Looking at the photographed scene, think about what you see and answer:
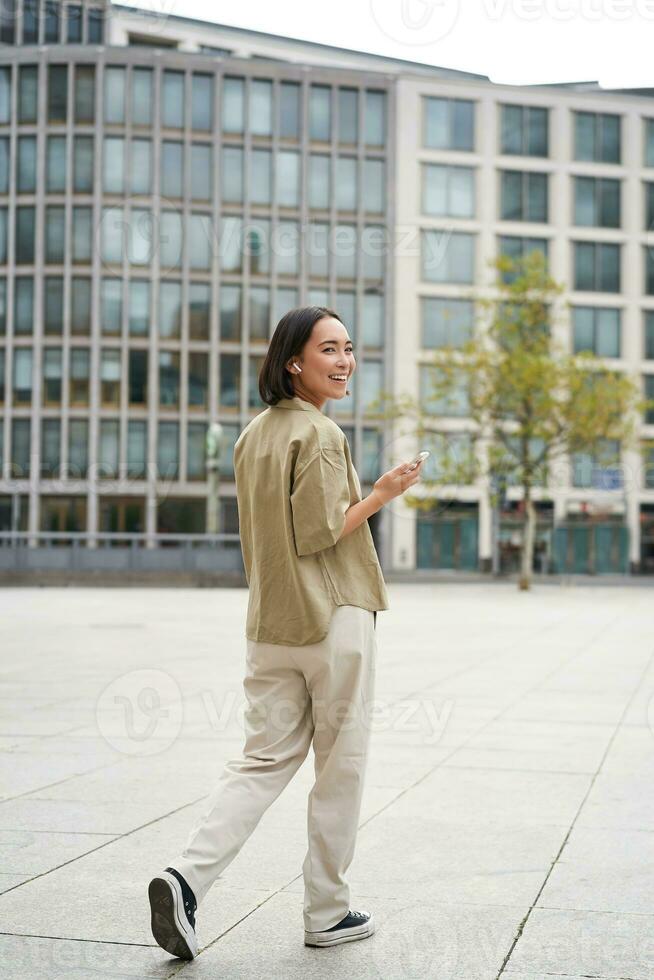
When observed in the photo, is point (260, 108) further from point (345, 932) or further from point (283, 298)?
point (345, 932)

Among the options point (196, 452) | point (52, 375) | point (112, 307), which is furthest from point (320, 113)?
point (52, 375)

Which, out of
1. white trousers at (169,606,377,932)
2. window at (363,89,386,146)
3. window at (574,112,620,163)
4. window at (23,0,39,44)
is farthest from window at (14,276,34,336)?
white trousers at (169,606,377,932)

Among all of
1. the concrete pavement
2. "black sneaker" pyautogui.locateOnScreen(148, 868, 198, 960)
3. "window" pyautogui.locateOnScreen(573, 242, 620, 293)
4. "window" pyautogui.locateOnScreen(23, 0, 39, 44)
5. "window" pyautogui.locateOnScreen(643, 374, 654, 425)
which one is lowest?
the concrete pavement

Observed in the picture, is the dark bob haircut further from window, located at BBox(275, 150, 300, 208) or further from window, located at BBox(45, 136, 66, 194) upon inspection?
window, located at BBox(45, 136, 66, 194)

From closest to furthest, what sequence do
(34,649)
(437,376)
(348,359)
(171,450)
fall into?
(348,359) → (34,649) → (437,376) → (171,450)

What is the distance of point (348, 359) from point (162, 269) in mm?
55884

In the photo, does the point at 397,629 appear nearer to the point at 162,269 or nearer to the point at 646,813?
the point at 646,813

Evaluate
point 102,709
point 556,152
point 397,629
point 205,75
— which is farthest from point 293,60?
point 102,709

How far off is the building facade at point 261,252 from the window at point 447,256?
0.34ft

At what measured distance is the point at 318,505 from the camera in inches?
141

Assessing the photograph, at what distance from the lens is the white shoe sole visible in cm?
368

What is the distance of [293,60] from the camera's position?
229ft

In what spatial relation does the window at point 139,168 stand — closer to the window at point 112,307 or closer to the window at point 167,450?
the window at point 112,307

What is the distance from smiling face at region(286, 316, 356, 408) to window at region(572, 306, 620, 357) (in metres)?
58.0
